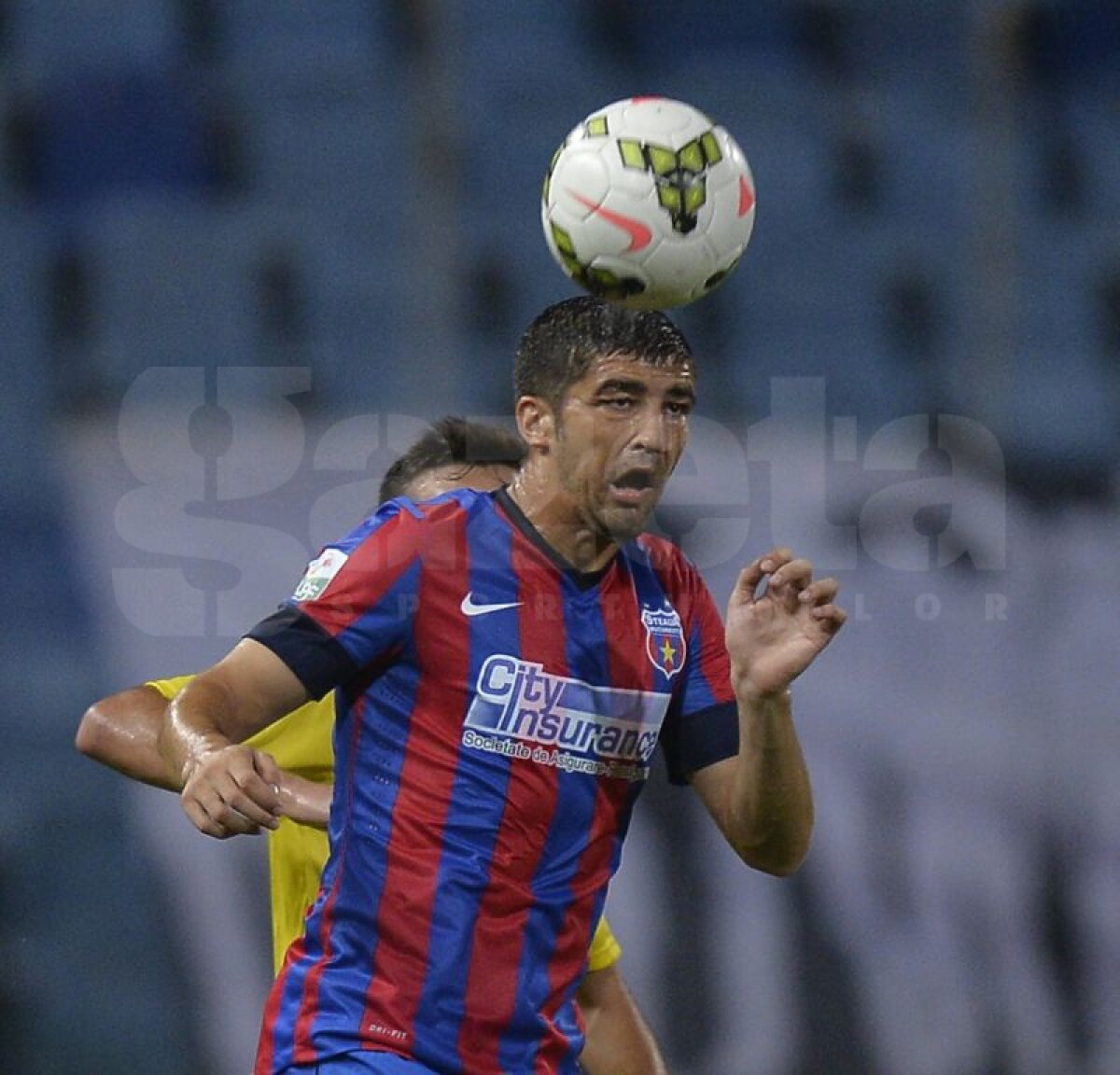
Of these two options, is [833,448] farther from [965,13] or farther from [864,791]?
[965,13]

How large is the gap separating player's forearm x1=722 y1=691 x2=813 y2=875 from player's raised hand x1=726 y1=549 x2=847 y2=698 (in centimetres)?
5

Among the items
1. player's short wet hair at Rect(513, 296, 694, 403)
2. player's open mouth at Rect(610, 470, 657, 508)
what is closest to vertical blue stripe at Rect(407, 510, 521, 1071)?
player's open mouth at Rect(610, 470, 657, 508)

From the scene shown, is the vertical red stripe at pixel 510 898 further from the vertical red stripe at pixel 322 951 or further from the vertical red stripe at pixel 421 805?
the vertical red stripe at pixel 322 951

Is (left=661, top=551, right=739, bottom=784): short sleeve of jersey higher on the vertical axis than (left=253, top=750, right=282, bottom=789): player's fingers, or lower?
higher

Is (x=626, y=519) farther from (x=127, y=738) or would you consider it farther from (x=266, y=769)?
(x=127, y=738)

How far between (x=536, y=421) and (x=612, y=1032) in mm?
1400

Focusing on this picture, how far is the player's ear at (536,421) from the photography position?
3055 millimetres

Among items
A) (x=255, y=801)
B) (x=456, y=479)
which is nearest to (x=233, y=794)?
(x=255, y=801)

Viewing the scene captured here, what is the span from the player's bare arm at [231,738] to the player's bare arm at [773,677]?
696 mm

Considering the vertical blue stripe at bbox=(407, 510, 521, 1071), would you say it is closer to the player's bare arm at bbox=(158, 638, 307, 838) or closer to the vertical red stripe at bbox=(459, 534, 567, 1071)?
the vertical red stripe at bbox=(459, 534, 567, 1071)

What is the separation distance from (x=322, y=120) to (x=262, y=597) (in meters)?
1.69

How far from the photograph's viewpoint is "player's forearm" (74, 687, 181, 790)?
3.28m

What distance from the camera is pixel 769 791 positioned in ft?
9.74

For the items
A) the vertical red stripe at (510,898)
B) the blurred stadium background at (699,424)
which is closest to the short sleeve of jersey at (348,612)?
the vertical red stripe at (510,898)
